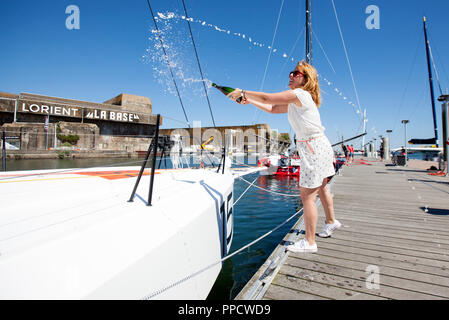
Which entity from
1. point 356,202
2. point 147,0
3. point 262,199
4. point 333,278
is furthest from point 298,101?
point 262,199

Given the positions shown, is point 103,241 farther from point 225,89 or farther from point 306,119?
point 306,119

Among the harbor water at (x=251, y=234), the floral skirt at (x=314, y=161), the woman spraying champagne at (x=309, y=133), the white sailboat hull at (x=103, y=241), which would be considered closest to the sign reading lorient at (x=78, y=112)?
the harbor water at (x=251, y=234)

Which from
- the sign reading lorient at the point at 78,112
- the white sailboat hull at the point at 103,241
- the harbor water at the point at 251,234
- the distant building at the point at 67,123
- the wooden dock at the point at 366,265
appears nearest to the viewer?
the white sailboat hull at the point at 103,241

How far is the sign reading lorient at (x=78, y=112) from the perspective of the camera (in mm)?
28734

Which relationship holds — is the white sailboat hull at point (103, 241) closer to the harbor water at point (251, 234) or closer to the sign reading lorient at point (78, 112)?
the harbor water at point (251, 234)

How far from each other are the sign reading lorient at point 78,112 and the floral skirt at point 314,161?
36898 mm

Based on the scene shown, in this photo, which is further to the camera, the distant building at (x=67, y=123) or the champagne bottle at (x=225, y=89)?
the distant building at (x=67, y=123)

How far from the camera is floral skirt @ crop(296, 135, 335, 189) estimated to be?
1.94 meters

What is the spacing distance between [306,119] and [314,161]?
364 millimetres

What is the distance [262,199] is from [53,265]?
7.40m

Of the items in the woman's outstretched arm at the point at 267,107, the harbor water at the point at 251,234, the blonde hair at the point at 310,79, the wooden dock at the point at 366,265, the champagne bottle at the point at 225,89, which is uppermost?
the blonde hair at the point at 310,79

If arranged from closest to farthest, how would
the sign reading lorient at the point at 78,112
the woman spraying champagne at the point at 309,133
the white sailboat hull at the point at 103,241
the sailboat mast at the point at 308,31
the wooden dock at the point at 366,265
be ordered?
1. the white sailboat hull at the point at 103,241
2. the wooden dock at the point at 366,265
3. the woman spraying champagne at the point at 309,133
4. the sailboat mast at the point at 308,31
5. the sign reading lorient at the point at 78,112

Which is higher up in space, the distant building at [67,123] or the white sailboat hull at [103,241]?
the distant building at [67,123]
